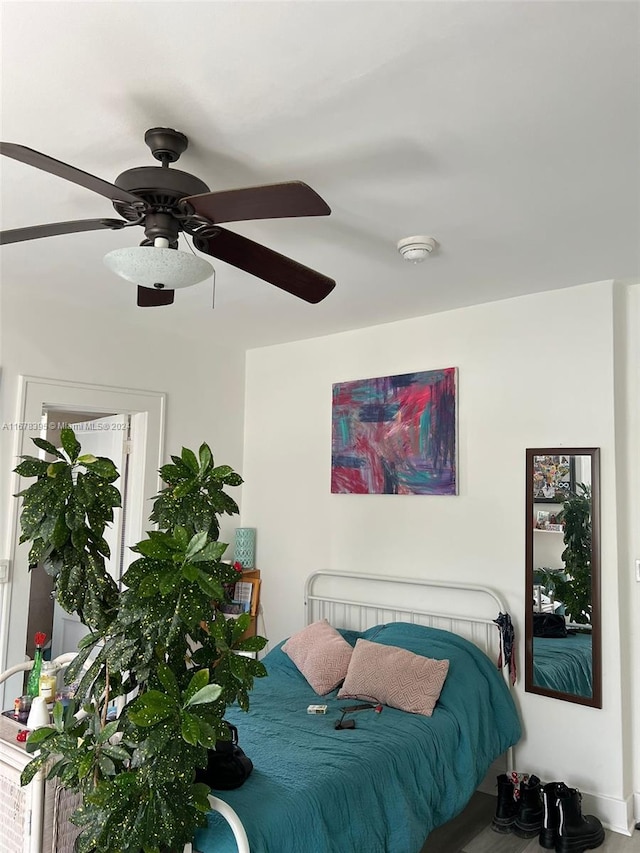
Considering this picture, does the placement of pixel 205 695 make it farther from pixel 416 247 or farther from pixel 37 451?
pixel 37 451

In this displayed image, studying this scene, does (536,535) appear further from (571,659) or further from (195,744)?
(195,744)

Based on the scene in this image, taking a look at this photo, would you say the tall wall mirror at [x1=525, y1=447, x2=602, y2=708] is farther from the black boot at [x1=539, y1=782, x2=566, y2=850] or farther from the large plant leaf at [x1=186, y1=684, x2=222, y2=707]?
the large plant leaf at [x1=186, y1=684, x2=222, y2=707]

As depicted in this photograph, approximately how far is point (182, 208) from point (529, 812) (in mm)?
2981

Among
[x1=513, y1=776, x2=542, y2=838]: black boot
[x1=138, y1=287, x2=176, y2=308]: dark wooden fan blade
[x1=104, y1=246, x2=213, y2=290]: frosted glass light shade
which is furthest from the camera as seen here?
[x1=513, y1=776, x2=542, y2=838]: black boot

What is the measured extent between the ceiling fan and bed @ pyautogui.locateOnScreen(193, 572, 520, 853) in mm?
1600

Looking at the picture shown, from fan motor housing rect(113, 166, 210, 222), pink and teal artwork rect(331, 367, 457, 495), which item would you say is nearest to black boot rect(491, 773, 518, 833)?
pink and teal artwork rect(331, 367, 457, 495)

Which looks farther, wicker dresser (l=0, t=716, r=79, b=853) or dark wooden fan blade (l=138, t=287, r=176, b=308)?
dark wooden fan blade (l=138, t=287, r=176, b=308)

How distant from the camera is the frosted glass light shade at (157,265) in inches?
68.1

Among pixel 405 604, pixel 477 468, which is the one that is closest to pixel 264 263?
pixel 477 468

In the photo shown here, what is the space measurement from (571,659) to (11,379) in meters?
3.27

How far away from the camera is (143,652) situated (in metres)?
1.64

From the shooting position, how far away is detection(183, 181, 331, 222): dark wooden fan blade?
4.99ft

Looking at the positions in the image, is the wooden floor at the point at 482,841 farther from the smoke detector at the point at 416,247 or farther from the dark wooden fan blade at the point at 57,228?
the dark wooden fan blade at the point at 57,228

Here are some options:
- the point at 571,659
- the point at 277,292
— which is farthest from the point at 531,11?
the point at 571,659
